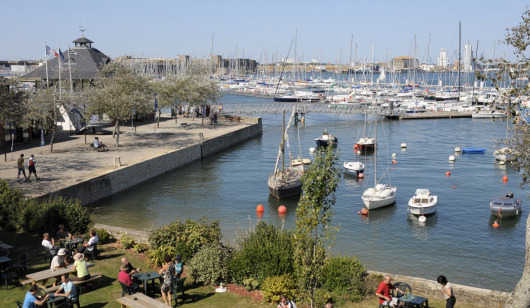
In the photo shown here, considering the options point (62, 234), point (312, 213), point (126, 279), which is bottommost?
point (62, 234)

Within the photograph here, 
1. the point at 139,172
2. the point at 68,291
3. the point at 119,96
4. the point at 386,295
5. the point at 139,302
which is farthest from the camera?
the point at 119,96

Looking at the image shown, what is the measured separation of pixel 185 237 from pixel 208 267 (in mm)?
1873

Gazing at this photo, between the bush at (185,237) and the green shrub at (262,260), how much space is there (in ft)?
4.12

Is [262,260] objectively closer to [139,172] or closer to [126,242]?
[126,242]

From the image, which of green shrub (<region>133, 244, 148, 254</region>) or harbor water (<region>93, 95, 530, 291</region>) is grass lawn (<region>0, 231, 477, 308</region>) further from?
harbor water (<region>93, 95, 530, 291</region>)

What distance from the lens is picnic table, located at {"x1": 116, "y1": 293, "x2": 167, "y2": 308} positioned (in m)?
12.3

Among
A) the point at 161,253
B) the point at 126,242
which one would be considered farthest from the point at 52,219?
the point at 161,253

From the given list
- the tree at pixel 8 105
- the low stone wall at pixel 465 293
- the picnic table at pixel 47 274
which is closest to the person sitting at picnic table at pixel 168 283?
the picnic table at pixel 47 274

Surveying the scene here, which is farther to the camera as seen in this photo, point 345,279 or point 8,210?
point 8,210

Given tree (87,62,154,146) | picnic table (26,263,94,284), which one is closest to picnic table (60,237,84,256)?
picnic table (26,263,94,284)

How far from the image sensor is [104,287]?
14.8 metres

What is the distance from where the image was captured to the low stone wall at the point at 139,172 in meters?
30.5

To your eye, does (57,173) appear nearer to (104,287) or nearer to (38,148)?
(38,148)

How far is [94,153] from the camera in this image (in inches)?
1576
